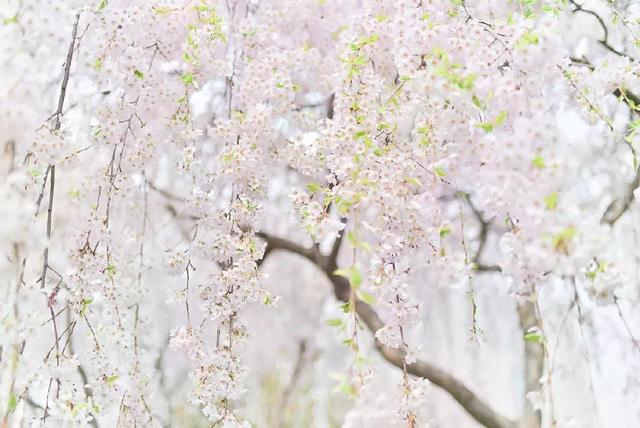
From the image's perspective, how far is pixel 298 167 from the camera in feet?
8.82

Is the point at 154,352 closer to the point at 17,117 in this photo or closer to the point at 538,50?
the point at 17,117

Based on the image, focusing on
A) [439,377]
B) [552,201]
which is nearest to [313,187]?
[552,201]

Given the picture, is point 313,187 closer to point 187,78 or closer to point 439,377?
point 187,78

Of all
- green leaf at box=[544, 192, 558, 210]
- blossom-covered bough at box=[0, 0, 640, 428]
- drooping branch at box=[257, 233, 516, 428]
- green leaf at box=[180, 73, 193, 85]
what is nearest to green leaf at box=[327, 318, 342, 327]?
blossom-covered bough at box=[0, 0, 640, 428]

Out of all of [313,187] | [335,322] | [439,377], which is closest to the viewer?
[335,322]

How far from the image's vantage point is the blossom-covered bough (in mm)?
1859

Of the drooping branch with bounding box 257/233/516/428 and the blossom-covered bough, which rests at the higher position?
the blossom-covered bough

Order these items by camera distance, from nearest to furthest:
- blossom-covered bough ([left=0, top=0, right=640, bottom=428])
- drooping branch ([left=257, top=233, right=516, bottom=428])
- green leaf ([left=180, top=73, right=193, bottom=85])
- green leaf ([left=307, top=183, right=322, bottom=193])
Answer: blossom-covered bough ([left=0, top=0, right=640, bottom=428])
green leaf ([left=307, top=183, right=322, bottom=193])
green leaf ([left=180, top=73, right=193, bottom=85])
drooping branch ([left=257, top=233, right=516, bottom=428])

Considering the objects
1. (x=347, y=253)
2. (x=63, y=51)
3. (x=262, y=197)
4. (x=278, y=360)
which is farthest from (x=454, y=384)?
(x=278, y=360)

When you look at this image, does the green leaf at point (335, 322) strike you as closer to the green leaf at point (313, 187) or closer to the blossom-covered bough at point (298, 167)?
the blossom-covered bough at point (298, 167)

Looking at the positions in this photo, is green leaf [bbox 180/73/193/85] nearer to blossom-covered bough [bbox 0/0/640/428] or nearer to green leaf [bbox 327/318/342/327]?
blossom-covered bough [bbox 0/0/640/428]

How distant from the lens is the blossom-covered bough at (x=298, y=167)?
1859 millimetres

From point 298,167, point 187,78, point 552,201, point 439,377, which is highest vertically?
point 552,201

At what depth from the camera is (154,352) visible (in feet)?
16.8
